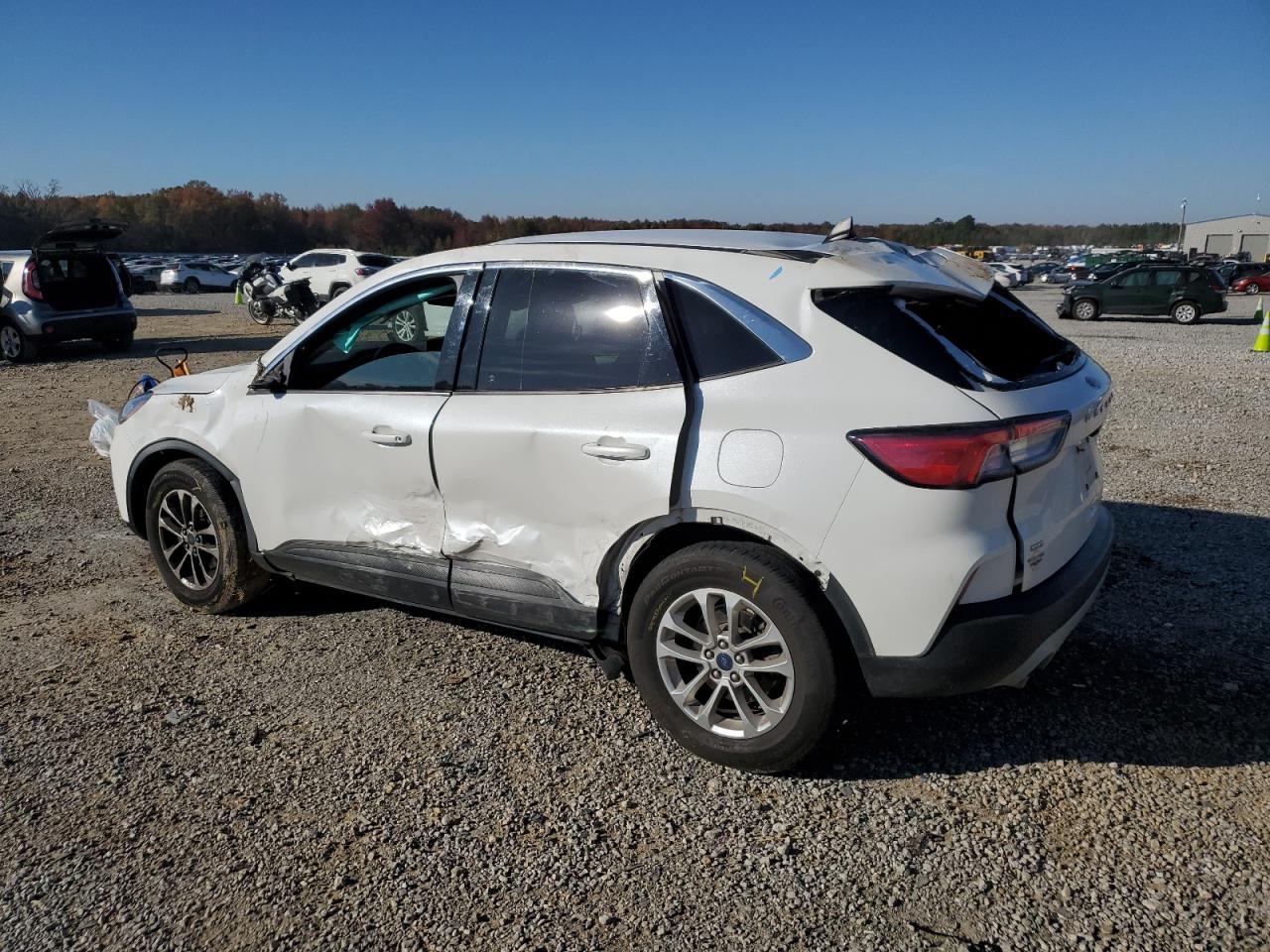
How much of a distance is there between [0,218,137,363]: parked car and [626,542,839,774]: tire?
14.1 m

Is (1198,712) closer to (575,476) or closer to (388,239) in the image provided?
(575,476)

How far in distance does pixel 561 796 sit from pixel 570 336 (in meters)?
1.62

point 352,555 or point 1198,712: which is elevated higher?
point 352,555

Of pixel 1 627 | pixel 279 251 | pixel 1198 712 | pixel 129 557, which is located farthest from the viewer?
pixel 279 251

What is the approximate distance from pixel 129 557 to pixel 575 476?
356 cm

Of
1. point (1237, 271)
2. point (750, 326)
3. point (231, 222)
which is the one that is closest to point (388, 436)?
point (750, 326)

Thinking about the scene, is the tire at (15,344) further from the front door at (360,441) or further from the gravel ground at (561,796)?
the front door at (360,441)

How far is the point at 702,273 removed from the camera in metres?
3.26

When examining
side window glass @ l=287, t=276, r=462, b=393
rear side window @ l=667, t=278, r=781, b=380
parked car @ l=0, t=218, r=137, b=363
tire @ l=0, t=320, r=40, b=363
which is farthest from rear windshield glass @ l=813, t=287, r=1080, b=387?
tire @ l=0, t=320, r=40, b=363

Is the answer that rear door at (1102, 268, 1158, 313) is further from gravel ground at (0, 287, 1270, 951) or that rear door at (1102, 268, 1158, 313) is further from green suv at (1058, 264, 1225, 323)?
gravel ground at (0, 287, 1270, 951)

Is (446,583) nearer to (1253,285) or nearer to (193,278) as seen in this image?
(193,278)

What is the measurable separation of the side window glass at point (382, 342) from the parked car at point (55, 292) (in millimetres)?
12304

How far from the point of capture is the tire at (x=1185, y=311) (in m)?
25.2

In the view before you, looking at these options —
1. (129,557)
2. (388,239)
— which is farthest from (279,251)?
(129,557)
